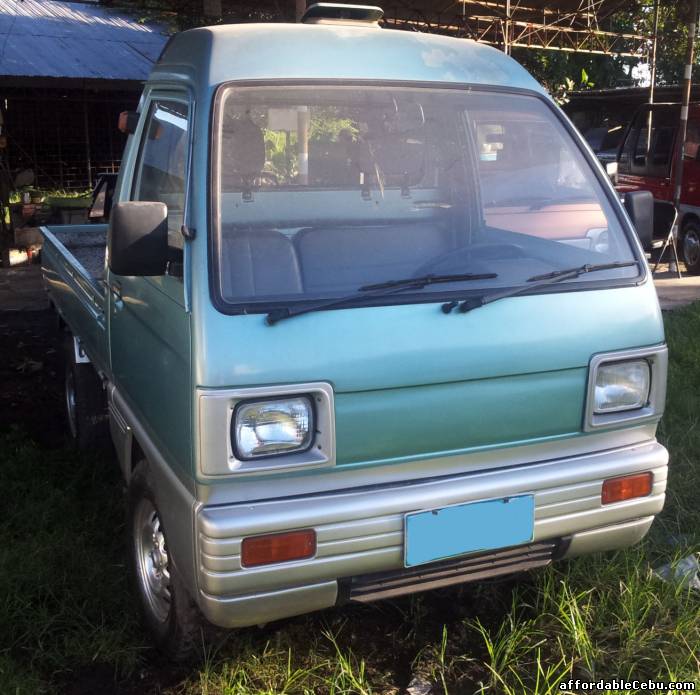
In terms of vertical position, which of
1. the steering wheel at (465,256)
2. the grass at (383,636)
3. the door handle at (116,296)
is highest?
the steering wheel at (465,256)

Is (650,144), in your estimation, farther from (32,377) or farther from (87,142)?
(87,142)

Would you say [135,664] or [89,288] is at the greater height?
[89,288]

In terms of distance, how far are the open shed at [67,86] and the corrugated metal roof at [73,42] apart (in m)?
0.02

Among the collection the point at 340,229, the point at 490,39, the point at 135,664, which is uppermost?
the point at 490,39

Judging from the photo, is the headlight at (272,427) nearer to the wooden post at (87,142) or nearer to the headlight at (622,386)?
the headlight at (622,386)

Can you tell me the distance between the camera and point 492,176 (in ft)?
9.87

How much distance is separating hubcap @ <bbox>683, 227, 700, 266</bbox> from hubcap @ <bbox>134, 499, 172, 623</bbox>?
8955 mm

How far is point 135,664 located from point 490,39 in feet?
51.2

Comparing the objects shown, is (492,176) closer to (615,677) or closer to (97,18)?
(615,677)

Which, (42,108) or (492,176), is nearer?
(492,176)

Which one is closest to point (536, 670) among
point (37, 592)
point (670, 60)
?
point (37, 592)

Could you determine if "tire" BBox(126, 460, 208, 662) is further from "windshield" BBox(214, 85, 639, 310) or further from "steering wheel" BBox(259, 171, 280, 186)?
"steering wheel" BBox(259, 171, 280, 186)

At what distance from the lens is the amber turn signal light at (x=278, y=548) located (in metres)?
2.20

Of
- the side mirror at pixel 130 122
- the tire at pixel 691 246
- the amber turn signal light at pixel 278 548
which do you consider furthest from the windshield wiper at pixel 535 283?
the tire at pixel 691 246
